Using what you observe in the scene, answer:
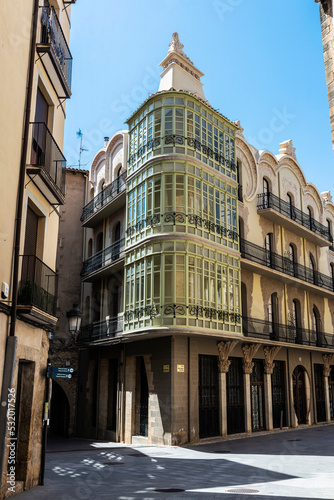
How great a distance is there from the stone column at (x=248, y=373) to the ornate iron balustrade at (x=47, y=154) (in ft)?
44.1

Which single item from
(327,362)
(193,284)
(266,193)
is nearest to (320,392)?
(327,362)

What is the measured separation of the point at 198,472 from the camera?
39.9ft

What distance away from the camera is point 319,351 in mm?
28703

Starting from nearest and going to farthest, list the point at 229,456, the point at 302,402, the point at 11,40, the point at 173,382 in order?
the point at 11,40
the point at 229,456
the point at 173,382
the point at 302,402

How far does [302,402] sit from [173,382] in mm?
11720

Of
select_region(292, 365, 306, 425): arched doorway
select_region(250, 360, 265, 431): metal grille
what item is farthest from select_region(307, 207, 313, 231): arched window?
select_region(250, 360, 265, 431): metal grille

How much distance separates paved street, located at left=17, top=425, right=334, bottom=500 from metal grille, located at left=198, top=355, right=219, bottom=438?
84 centimetres

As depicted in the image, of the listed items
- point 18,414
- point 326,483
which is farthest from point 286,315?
point 18,414

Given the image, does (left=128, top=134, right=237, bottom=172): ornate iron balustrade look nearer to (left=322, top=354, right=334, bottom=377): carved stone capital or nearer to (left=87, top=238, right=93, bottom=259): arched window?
(left=87, top=238, right=93, bottom=259): arched window

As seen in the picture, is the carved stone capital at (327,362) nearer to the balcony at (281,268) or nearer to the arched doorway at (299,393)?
the arched doorway at (299,393)

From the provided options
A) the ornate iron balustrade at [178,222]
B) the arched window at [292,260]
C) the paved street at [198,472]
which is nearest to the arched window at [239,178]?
the ornate iron balustrade at [178,222]

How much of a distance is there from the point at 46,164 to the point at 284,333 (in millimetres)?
17918

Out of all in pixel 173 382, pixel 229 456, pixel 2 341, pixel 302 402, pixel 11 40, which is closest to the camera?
pixel 2 341

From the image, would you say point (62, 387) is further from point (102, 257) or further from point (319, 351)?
point (319, 351)
